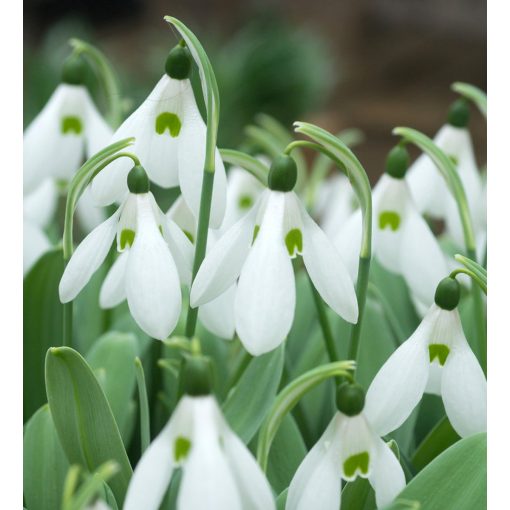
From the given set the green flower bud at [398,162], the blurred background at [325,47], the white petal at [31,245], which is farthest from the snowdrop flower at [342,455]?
the blurred background at [325,47]

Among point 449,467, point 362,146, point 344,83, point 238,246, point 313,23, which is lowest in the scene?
point 449,467

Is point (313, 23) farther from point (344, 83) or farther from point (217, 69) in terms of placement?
point (217, 69)

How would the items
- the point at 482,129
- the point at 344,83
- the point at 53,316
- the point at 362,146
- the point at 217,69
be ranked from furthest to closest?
1. the point at 344,83
2. the point at 482,129
3. the point at 362,146
4. the point at 217,69
5. the point at 53,316

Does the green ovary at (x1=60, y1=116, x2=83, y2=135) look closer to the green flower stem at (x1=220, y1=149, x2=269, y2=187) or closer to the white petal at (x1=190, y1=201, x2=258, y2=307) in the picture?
the green flower stem at (x1=220, y1=149, x2=269, y2=187)

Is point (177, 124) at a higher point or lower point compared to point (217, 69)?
lower

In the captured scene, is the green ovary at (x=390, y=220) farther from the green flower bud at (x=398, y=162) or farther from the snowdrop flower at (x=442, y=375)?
the snowdrop flower at (x=442, y=375)

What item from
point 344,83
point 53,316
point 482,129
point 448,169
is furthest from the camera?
point 344,83

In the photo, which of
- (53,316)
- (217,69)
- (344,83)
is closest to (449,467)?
(53,316)
